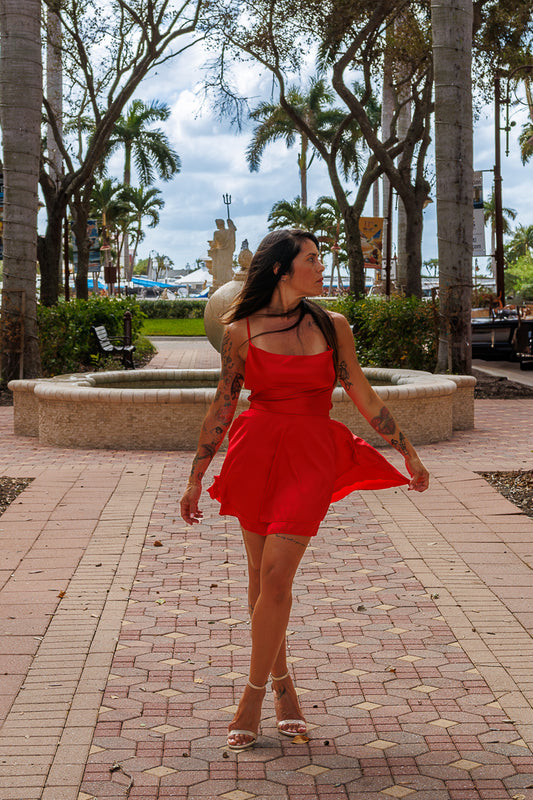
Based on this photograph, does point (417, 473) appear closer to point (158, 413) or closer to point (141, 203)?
point (158, 413)

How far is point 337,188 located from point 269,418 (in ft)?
70.4

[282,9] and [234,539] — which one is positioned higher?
[282,9]

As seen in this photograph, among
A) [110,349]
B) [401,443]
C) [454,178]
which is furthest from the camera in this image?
[110,349]

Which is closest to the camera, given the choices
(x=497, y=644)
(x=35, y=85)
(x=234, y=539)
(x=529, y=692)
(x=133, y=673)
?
(x=529, y=692)

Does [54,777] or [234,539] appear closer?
[54,777]

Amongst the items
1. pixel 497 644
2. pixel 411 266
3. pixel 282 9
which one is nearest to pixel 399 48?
pixel 282 9

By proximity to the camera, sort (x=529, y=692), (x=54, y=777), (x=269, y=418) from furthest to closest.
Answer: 1. (x=529, y=692)
2. (x=269, y=418)
3. (x=54, y=777)

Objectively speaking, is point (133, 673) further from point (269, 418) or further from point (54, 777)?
point (269, 418)

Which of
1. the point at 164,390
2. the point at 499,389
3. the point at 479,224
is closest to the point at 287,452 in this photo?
the point at 164,390

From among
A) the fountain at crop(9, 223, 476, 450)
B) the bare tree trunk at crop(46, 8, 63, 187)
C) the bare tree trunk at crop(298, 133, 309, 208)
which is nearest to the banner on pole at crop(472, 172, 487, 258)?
the bare tree trunk at crop(46, 8, 63, 187)

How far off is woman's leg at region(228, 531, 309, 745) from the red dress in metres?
0.05

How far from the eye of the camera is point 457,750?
Result: 11.8 feet

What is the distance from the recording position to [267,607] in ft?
11.5

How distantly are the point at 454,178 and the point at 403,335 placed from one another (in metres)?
2.55
